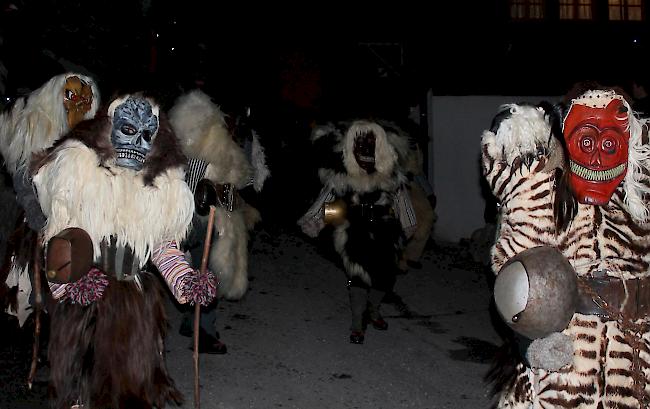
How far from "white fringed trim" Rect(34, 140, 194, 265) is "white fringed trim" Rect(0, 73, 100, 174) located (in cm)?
178

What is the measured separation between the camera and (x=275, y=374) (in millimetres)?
6152

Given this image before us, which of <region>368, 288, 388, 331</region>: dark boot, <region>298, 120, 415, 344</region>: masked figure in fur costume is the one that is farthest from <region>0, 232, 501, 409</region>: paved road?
<region>298, 120, 415, 344</region>: masked figure in fur costume

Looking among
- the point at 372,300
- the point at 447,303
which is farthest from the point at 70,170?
the point at 447,303

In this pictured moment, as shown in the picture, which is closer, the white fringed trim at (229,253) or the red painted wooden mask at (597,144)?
the red painted wooden mask at (597,144)

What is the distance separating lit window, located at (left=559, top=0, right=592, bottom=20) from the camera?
15500mm

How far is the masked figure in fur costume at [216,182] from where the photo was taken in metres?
6.26

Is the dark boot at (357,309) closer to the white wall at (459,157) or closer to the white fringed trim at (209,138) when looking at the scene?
the white fringed trim at (209,138)

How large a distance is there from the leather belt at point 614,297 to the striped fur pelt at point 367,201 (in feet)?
11.7

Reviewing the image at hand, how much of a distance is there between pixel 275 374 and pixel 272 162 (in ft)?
28.8

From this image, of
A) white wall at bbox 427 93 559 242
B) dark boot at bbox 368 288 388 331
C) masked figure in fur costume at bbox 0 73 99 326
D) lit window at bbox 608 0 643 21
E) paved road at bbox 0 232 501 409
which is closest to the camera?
masked figure in fur costume at bbox 0 73 99 326

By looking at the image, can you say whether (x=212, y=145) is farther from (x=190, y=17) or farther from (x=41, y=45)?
(x=190, y=17)

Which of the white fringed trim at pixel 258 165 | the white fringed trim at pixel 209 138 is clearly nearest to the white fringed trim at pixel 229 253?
the white fringed trim at pixel 209 138

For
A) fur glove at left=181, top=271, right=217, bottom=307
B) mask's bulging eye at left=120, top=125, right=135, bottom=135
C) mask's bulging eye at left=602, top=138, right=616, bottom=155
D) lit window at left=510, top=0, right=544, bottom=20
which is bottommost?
fur glove at left=181, top=271, right=217, bottom=307

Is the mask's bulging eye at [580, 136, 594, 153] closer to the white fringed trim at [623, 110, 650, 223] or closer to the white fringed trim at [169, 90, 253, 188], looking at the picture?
the white fringed trim at [623, 110, 650, 223]
